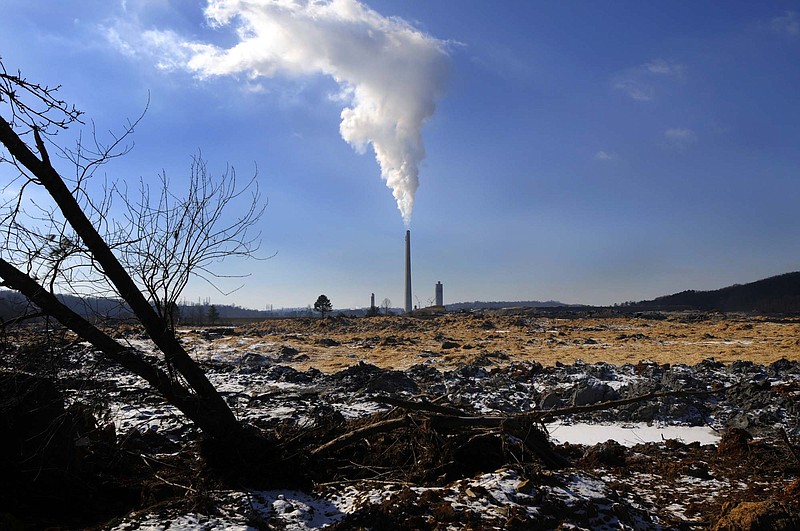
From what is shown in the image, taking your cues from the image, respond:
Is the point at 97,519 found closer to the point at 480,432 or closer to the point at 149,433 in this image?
the point at 149,433

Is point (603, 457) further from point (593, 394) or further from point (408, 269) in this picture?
point (408, 269)

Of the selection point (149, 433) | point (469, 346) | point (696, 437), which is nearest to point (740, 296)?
point (469, 346)

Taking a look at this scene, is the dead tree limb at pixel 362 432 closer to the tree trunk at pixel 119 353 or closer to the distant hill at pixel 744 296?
the tree trunk at pixel 119 353

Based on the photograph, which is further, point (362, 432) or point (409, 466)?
point (362, 432)

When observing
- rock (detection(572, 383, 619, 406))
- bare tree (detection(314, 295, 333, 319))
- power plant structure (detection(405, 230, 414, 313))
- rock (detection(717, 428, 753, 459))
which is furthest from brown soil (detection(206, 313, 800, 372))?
power plant structure (detection(405, 230, 414, 313))

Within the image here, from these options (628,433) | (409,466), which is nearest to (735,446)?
(628,433)

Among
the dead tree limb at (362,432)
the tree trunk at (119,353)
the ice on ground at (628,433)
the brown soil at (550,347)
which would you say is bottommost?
the ice on ground at (628,433)

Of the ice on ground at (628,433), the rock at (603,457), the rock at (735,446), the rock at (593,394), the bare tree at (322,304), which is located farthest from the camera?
the bare tree at (322,304)

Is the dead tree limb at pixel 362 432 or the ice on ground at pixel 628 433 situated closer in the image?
the dead tree limb at pixel 362 432

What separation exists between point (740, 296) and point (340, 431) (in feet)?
274

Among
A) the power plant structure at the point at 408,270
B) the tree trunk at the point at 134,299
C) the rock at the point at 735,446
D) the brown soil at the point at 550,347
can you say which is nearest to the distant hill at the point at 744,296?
the power plant structure at the point at 408,270

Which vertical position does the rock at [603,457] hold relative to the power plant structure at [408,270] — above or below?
below

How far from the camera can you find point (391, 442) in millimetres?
4809

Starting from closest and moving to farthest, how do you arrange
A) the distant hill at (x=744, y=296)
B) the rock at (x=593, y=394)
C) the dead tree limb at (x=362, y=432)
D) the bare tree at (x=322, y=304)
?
the dead tree limb at (x=362, y=432), the rock at (x=593, y=394), the bare tree at (x=322, y=304), the distant hill at (x=744, y=296)
